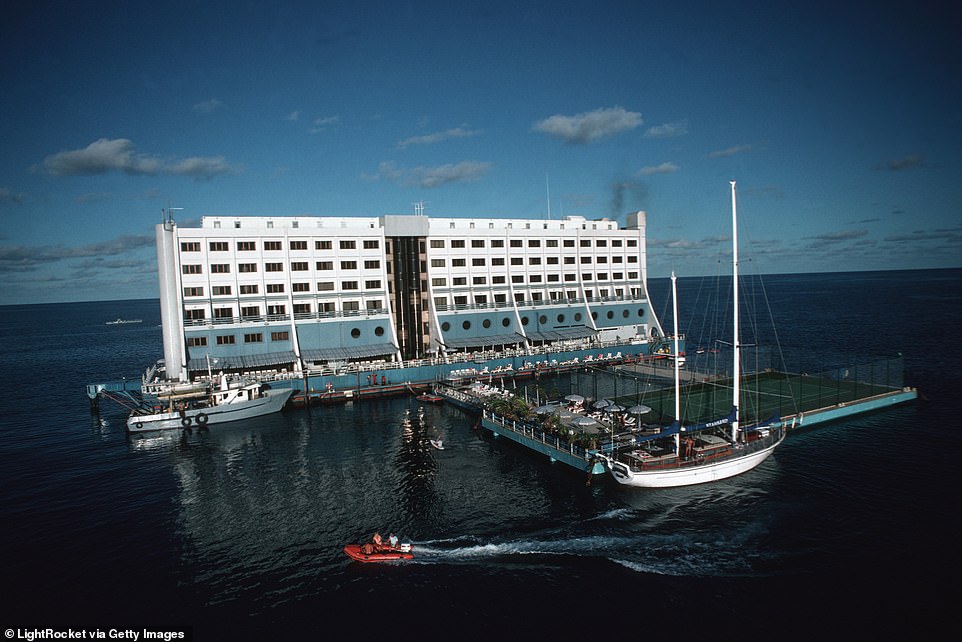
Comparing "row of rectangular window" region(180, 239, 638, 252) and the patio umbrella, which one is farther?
"row of rectangular window" region(180, 239, 638, 252)

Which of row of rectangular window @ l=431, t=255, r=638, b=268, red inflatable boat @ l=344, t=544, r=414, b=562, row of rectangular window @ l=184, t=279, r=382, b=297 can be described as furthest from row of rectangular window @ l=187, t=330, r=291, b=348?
red inflatable boat @ l=344, t=544, r=414, b=562

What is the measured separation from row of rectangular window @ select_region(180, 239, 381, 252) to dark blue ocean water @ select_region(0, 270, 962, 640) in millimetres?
26183

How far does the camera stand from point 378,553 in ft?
96.3

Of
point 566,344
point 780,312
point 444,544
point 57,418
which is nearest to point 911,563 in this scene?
point 444,544

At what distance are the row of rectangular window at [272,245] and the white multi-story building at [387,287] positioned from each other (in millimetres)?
142

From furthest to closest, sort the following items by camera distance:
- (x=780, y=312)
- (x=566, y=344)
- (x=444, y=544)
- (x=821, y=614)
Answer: (x=780, y=312) < (x=566, y=344) < (x=444, y=544) < (x=821, y=614)

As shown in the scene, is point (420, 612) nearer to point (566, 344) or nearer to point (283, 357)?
point (283, 357)

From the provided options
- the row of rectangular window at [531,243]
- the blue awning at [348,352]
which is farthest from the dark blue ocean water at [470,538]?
the row of rectangular window at [531,243]

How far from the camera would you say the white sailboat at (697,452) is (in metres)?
37.1

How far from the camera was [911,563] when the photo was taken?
28.2m

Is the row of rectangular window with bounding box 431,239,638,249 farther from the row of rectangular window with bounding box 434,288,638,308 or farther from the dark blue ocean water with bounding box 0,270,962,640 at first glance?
the dark blue ocean water with bounding box 0,270,962,640

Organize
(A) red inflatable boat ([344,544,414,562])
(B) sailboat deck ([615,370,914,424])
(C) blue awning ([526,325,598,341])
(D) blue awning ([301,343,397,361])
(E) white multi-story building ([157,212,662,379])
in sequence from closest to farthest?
(A) red inflatable boat ([344,544,414,562])
(B) sailboat deck ([615,370,914,424])
(E) white multi-story building ([157,212,662,379])
(D) blue awning ([301,343,397,361])
(C) blue awning ([526,325,598,341])

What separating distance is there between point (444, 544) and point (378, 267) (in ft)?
172

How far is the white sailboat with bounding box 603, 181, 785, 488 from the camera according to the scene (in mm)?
37094
